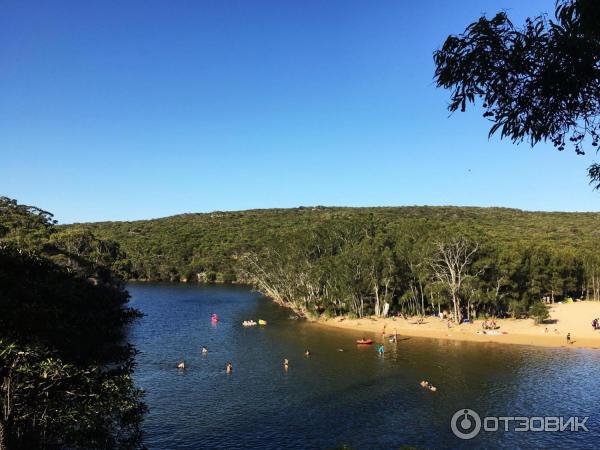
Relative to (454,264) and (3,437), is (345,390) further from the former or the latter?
(454,264)

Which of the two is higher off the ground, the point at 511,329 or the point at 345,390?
the point at 511,329

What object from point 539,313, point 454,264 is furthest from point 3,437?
point 539,313

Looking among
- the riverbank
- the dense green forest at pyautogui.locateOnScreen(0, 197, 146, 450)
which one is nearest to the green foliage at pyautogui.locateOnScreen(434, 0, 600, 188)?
the dense green forest at pyautogui.locateOnScreen(0, 197, 146, 450)

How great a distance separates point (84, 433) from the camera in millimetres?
19766

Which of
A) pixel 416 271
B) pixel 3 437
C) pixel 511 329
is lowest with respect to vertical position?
pixel 511 329

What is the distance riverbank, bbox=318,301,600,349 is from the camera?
61.8 meters

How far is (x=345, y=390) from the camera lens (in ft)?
140

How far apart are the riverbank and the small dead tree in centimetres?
485

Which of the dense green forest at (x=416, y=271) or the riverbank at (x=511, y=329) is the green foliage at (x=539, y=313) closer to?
the riverbank at (x=511, y=329)

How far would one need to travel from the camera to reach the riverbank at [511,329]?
203ft

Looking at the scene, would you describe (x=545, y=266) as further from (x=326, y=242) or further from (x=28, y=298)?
(x=28, y=298)

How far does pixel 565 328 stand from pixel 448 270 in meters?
17.5

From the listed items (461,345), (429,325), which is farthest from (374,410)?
(429,325)

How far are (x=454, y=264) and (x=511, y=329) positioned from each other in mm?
11901
